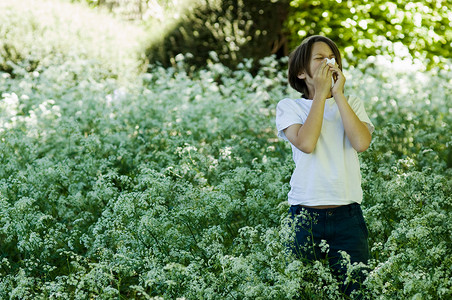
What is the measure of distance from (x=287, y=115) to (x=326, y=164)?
0.95ft

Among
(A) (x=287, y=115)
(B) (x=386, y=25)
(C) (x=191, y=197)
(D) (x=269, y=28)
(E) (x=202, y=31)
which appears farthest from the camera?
(D) (x=269, y=28)

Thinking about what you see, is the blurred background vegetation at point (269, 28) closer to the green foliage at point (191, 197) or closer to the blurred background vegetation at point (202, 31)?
the blurred background vegetation at point (202, 31)

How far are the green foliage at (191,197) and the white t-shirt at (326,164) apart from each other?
227 mm

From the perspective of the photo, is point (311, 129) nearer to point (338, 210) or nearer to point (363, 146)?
point (363, 146)

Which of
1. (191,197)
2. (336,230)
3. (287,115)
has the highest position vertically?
(287,115)

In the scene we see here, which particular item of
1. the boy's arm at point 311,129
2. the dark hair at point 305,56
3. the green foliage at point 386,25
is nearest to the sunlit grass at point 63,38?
the green foliage at point 386,25

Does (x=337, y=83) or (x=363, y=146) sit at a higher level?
(x=337, y=83)

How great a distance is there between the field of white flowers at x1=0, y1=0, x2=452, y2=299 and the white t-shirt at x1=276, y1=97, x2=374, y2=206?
262 mm

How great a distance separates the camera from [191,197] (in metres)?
3.35

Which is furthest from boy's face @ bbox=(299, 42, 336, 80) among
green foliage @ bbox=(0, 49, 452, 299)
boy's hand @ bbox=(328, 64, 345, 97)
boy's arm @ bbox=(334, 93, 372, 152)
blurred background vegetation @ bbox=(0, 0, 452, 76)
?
blurred background vegetation @ bbox=(0, 0, 452, 76)

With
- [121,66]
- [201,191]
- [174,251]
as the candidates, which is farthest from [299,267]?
[121,66]

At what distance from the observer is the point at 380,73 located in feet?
22.2

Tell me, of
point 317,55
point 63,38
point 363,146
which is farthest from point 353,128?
point 63,38

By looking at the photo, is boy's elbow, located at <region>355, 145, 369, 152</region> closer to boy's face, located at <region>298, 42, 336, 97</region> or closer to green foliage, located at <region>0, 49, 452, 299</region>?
boy's face, located at <region>298, 42, 336, 97</region>
